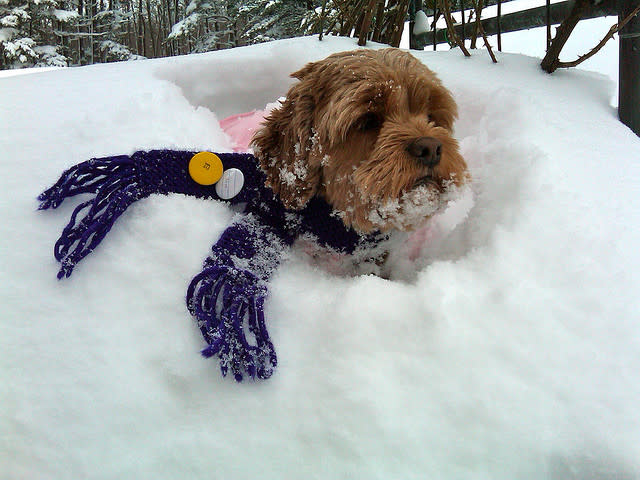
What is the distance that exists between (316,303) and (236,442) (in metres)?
0.47

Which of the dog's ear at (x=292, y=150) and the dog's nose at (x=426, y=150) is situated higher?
the dog's nose at (x=426, y=150)

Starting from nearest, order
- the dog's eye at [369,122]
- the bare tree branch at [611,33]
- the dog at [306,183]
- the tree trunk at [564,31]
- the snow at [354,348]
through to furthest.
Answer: the snow at [354,348]
the dog at [306,183]
the dog's eye at [369,122]
the bare tree branch at [611,33]
the tree trunk at [564,31]

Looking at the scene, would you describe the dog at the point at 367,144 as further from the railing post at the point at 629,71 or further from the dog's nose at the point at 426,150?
the railing post at the point at 629,71

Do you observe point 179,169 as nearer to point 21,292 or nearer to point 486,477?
point 21,292

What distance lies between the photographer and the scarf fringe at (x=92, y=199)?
1.35 metres

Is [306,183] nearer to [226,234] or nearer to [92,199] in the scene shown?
[226,234]

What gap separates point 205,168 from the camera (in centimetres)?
168

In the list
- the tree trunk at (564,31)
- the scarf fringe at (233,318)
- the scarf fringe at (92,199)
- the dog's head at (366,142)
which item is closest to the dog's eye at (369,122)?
the dog's head at (366,142)

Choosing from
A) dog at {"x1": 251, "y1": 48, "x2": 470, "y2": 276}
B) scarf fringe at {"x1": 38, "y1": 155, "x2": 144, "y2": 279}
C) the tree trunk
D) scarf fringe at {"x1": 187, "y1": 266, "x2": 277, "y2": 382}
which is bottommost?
scarf fringe at {"x1": 187, "y1": 266, "x2": 277, "y2": 382}

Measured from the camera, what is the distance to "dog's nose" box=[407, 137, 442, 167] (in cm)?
142

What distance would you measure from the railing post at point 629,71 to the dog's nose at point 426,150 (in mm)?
1178

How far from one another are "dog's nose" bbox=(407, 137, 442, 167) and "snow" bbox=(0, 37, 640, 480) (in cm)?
32

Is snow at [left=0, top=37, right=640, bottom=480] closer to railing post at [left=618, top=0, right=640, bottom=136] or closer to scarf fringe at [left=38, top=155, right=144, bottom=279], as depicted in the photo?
scarf fringe at [left=38, top=155, right=144, bottom=279]

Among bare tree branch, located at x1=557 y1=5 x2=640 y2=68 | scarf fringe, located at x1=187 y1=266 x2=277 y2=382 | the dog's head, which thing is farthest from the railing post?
scarf fringe, located at x1=187 y1=266 x2=277 y2=382
